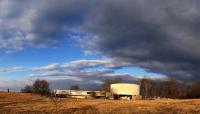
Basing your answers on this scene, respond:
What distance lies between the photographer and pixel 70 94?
199 m

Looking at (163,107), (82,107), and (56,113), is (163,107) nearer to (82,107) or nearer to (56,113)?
(82,107)

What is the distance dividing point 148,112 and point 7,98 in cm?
7758

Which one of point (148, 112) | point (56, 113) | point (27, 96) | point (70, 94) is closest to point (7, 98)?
point (27, 96)

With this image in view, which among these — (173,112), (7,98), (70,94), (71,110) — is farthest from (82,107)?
(70,94)

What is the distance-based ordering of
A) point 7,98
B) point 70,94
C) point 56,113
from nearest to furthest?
point 56,113 → point 7,98 → point 70,94

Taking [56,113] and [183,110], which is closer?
[56,113]

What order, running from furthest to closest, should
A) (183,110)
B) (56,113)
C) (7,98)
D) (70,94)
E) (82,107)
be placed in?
(70,94) → (7,98) → (82,107) → (183,110) → (56,113)

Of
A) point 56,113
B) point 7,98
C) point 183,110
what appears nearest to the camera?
point 56,113

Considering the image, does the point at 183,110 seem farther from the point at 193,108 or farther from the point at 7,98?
the point at 7,98

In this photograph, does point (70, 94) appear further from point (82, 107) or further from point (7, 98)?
point (82, 107)

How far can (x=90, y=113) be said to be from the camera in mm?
95000

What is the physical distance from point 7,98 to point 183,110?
81.5 metres

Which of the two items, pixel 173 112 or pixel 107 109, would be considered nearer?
pixel 173 112

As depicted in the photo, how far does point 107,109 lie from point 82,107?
9.19 metres
